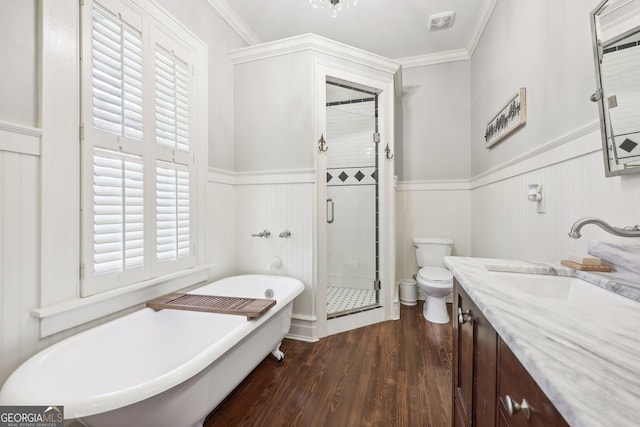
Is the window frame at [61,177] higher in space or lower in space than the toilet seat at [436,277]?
higher

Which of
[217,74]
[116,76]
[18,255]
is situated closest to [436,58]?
[217,74]

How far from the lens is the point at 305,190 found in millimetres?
2230

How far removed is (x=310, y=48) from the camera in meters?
2.16

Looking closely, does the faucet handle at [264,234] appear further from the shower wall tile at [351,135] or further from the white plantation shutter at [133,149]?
the shower wall tile at [351,135]

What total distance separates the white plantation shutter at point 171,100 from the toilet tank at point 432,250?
2.42 metres

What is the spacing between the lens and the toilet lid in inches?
93.4

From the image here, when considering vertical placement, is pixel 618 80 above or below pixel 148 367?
above

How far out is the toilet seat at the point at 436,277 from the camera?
2.35 metres

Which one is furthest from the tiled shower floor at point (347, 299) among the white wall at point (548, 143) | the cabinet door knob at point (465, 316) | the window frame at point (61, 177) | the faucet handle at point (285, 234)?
the window frame at point (61, 177)

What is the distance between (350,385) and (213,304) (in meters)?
0.96

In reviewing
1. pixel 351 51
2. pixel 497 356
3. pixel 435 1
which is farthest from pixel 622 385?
pixel 435 1

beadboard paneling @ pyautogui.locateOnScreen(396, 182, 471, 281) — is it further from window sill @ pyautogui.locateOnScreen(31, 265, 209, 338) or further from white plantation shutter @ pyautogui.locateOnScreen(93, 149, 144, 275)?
white plantation shutter @ pyautogui.locateOnScreen(93, 149, 144, 275)

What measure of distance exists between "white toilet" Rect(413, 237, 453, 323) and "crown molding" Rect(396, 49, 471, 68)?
6.52 ft

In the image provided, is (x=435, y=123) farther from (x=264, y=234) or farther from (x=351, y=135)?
(x=264, y=234)
